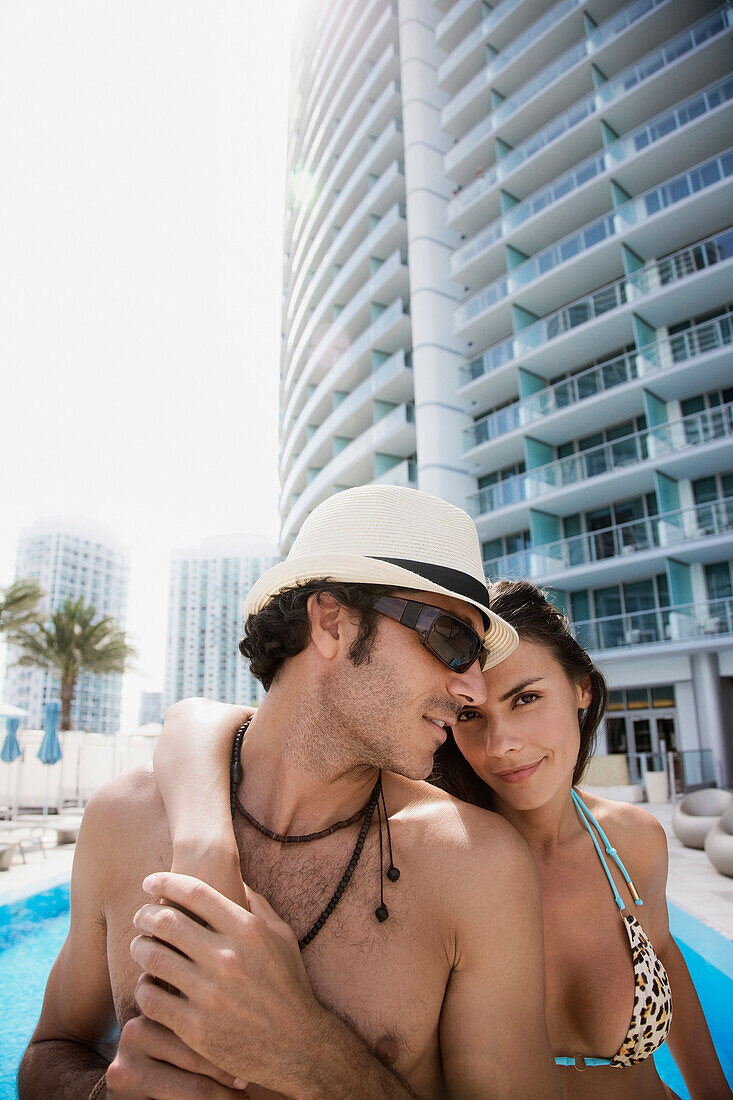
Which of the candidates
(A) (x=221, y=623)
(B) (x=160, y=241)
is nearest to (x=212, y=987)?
(B) (x=160, y=241)

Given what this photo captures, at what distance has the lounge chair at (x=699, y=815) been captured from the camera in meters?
9.77

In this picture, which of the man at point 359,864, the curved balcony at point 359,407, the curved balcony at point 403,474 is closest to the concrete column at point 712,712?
the curved balcony at point 403,474

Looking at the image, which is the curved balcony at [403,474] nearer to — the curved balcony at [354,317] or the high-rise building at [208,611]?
the curved balcony at [354,317]

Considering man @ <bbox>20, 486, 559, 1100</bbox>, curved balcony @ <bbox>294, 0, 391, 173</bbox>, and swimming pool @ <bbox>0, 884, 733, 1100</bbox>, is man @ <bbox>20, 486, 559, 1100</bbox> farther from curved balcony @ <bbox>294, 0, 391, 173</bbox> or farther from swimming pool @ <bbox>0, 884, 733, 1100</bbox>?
curved balcony @ <bbox>294, 0, 391, 173</bbox>

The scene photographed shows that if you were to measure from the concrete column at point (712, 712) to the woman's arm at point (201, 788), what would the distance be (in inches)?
790

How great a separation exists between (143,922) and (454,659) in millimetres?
1023

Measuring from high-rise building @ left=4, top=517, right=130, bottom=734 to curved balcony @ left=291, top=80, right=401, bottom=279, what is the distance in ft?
184

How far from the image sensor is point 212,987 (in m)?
1.17

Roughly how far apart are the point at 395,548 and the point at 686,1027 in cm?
228

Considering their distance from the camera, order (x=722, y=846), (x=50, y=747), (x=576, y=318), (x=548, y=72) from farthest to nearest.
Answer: (x=548, y=72)
(x=576, y=318)
(x=50, y=747)
(x=722, y=846)

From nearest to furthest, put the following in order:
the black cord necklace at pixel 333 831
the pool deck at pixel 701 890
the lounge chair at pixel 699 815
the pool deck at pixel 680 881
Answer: the black cord necklace at pixel 333 831 < the pool deck at pixel 701 890 < the pool deck at pixel 680 881 < the lounge chair at pixel 699 815

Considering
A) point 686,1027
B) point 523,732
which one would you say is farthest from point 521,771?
point 686,1027

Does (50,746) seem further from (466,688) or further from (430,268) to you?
(430,268)

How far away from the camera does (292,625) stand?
6.79ft
